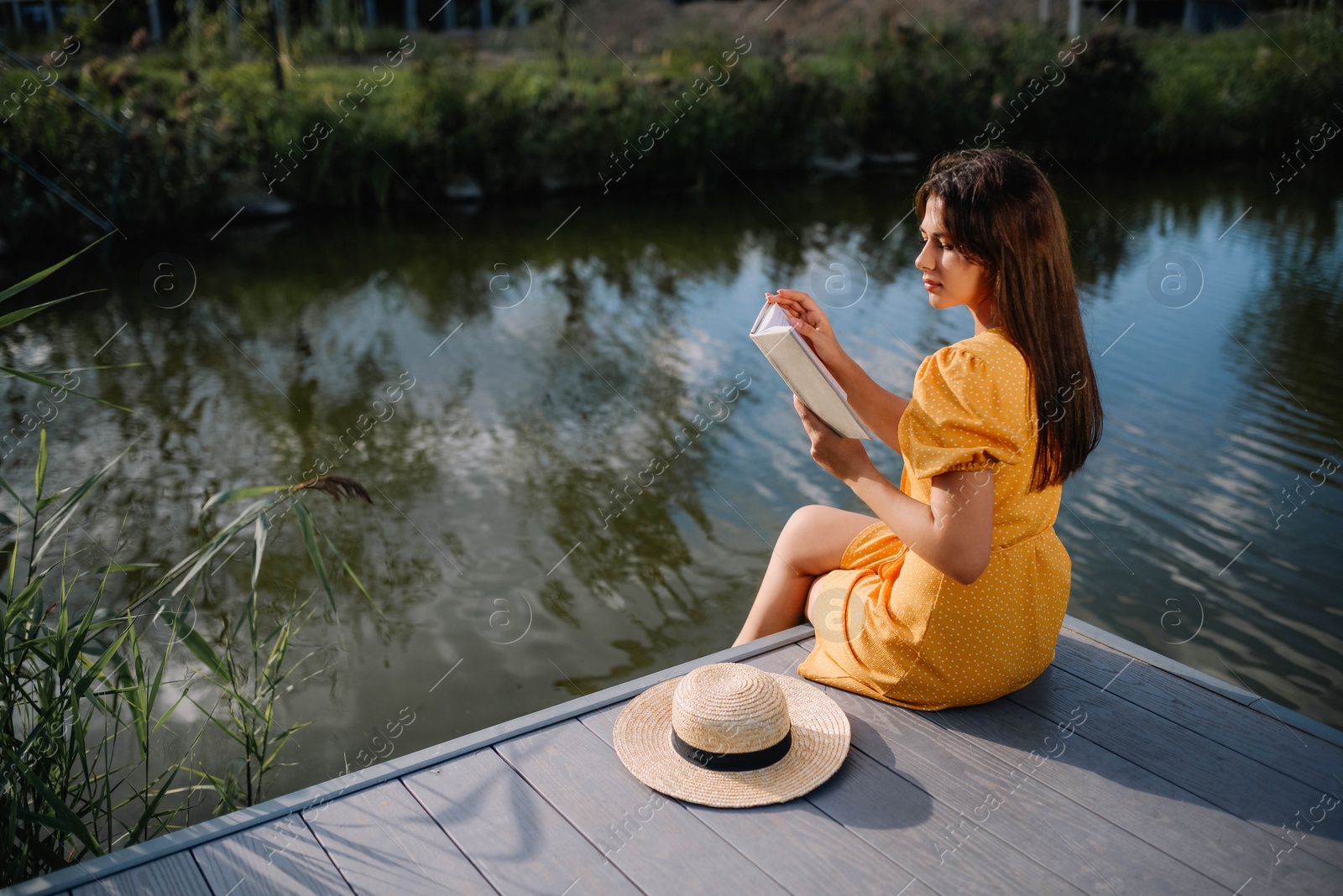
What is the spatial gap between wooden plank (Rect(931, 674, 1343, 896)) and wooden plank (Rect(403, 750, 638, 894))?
28.5 inches

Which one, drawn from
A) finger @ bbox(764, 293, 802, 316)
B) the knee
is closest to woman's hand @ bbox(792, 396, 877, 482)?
finger @ bbox(764, 293, 802, 316)

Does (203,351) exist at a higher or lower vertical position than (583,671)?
higher

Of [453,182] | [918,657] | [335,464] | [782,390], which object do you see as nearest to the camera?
[918,657]

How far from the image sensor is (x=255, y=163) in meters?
9.70

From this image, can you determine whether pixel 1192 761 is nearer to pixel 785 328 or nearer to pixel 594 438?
pixel 785 328

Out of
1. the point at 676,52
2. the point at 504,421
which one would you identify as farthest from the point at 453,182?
the point at 504,421

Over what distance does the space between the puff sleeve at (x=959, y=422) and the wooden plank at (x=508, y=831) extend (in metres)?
0.80

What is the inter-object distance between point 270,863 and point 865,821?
913 mm

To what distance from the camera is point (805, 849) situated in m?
1.59

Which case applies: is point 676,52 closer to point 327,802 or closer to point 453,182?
point 453,182

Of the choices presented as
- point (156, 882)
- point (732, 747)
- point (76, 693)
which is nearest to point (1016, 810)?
point (732, 747)

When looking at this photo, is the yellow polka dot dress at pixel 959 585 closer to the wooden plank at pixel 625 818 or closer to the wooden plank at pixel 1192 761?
the wooden plank at pixel 1192 761

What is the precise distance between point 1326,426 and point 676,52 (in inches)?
413

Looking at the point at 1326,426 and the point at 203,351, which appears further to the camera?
the point at 203,351
